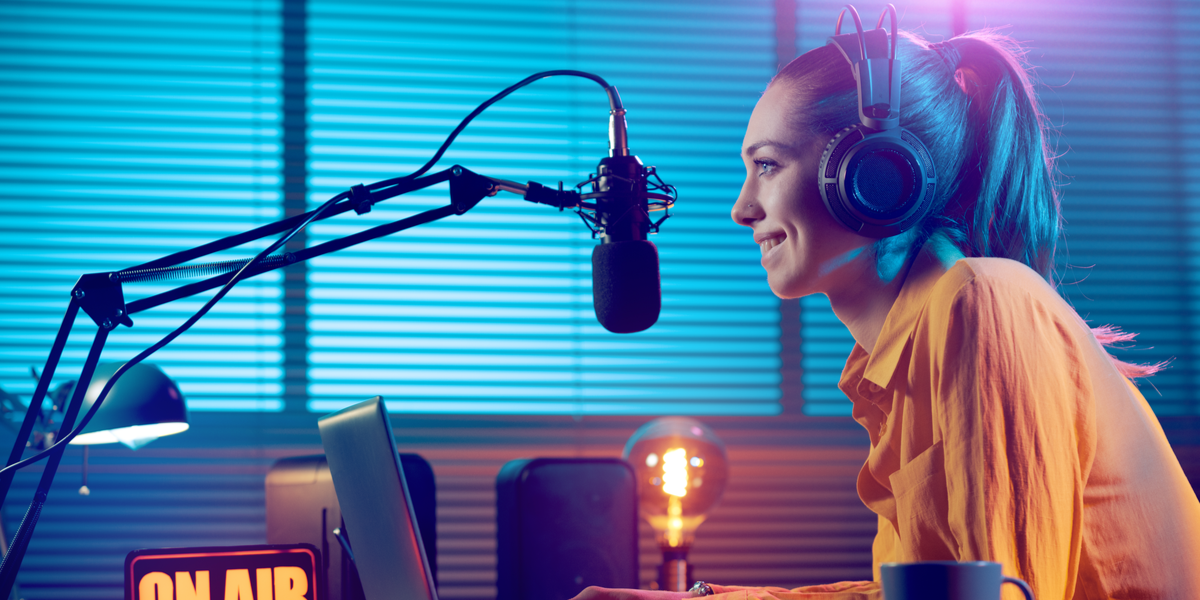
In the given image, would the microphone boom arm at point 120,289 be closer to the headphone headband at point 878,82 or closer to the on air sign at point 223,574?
the on air sign at point 223,574

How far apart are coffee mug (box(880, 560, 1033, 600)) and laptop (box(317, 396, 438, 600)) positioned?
372 millimetres

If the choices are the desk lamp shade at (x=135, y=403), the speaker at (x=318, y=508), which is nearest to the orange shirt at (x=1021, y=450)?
the speaker at (x=318, y=508)

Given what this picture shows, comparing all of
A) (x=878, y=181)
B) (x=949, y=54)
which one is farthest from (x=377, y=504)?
(x=949, y=54)

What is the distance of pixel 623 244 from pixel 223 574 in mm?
592

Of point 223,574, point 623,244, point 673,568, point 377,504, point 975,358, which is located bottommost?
point 673,568

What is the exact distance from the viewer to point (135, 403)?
158 cm

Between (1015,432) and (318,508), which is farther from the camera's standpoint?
(318,508)

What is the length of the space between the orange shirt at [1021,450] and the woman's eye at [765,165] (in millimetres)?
207

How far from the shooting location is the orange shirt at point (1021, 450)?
70cm

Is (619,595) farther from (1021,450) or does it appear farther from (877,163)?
(877,163)

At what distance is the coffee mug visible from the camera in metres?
0.54

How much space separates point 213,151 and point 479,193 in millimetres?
2050

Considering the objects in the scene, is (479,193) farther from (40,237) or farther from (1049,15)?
(1049,15)

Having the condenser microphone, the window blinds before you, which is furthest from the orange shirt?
the window blinds
